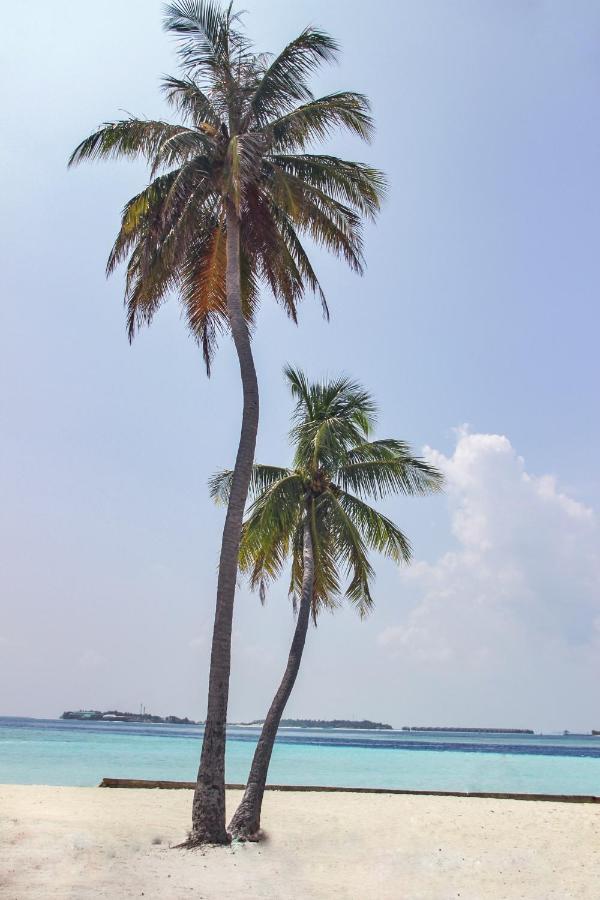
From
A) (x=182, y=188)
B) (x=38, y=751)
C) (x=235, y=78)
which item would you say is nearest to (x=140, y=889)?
(x=182, y=188)

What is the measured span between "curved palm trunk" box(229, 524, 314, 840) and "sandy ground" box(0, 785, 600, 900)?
50 centimetres

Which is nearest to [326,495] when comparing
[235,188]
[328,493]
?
[328,493]

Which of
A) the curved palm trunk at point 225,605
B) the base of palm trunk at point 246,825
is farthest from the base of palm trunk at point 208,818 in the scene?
the base of palm trunk at point 246,825

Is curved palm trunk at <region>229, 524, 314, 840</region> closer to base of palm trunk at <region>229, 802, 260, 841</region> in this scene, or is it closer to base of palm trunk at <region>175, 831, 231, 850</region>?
base of palm trunk at <region>229, 802, 260, 841</region>

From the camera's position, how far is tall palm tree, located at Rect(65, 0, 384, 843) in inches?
516

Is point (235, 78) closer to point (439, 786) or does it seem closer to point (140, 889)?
point (140, 889)

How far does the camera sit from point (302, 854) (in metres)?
11.2

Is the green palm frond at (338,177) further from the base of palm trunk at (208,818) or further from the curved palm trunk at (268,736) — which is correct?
the base of palm trunk at (208,818)

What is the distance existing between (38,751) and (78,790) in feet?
93.9

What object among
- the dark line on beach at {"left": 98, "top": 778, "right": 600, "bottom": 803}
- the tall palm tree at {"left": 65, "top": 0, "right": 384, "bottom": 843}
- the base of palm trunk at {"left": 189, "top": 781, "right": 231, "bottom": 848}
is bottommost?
the dark line on beach at {"left": 98, "top": 778, "right": 600, "bottom": 803}

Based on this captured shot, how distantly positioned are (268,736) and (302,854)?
2.28 meters

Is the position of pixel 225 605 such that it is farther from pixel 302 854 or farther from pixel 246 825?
pixel 302 854

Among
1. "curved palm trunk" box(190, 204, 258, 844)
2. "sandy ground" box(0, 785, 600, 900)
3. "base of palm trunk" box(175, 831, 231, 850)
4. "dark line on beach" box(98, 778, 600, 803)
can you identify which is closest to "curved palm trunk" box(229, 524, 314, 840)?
"sandy ground" box(0, 785, 600, 900)

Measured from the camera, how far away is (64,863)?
374 inches
